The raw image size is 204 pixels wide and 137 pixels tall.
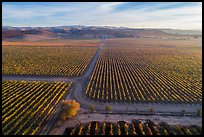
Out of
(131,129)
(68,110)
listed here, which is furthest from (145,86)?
(68,110)

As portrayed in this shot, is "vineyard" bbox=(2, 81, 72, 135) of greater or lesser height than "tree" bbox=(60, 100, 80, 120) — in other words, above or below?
below

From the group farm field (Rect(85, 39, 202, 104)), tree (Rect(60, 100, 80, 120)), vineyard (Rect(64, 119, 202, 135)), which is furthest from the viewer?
farm field (Rect(85, 39, 202, 104))

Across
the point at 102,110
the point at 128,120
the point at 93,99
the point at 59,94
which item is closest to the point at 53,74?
the point at 59,94

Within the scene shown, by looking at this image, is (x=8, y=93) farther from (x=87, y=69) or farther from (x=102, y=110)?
(x=87, y=69)

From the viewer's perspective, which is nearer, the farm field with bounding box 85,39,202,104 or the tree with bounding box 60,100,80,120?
the tree with bounding box 60,100,80,120

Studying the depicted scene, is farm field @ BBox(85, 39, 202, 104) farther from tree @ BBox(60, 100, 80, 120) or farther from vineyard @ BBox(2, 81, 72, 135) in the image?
tree @ BBox(60, 100, 80, 120)

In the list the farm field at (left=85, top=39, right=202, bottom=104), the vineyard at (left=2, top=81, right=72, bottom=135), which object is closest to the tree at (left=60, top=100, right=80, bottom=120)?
the vineyard at (left=2, top=81, right=72, bottom=135)
